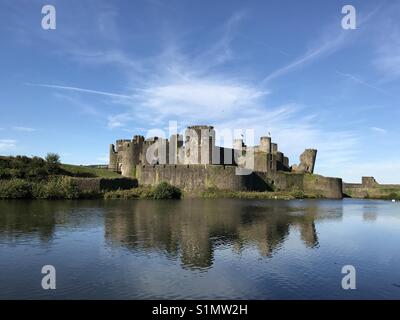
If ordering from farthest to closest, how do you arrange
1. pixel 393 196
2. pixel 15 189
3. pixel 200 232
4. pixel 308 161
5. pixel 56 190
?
pixel 393 196
pixel 308 161
pixel 56 190
pixel 15 189
pixel 200 232

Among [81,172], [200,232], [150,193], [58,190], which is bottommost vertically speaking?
[200,232]

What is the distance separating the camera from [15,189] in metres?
40.1

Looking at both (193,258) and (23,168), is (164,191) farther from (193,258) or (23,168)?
(193,258)

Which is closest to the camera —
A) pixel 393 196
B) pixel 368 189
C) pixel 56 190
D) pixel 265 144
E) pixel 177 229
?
pixel 177 229

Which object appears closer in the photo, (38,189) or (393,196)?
(38,189)

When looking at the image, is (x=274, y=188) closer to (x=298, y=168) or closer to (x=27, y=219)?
(x=298, y=168)

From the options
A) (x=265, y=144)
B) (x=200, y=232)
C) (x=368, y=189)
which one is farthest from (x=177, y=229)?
(x=368, y=189)

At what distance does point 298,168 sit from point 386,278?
5336 cm

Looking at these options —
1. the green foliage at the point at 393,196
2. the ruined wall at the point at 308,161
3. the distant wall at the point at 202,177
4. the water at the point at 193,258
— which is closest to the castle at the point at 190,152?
the distant wall at the point at 202,177

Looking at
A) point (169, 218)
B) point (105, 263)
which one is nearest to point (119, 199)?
point (169, 218)

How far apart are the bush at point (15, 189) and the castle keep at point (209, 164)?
14.7 meters

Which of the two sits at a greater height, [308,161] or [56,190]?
[308,161]

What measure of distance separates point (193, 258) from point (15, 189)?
31.2 meters

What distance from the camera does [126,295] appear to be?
10250 mm
